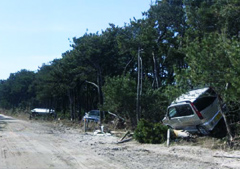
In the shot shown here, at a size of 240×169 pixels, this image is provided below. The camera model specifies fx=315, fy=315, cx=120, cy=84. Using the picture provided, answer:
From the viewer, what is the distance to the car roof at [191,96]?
1427 centimetres

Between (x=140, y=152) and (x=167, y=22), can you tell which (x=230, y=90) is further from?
(x=167, y=22)

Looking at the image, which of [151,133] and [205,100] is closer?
[205,100]

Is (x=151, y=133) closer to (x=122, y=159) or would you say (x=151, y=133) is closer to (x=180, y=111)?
(x=180, y=111)

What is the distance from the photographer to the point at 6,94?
89.6 metres

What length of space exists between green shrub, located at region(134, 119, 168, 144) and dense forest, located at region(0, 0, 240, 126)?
1.67 meters

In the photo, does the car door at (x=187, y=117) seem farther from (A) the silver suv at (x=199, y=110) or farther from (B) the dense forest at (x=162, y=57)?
(B) the dense forest at (x=162, y=57)

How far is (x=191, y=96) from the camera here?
14516mm

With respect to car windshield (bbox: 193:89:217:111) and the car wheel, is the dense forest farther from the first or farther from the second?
the car wheel

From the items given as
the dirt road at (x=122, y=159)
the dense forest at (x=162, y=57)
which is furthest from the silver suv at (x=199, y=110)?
the dirt road at (x=122, y=159)

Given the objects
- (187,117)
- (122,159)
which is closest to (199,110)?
(187,117)

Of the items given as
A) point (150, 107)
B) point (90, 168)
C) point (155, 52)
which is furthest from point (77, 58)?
point (90, 168)

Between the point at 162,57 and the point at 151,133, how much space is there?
14308 millimetres

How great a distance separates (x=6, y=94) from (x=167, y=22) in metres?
73.6

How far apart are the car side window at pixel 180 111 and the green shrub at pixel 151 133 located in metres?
0.95
